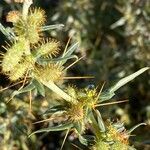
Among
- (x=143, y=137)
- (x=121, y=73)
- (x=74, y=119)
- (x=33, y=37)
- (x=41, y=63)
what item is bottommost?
(x=143, y=137)

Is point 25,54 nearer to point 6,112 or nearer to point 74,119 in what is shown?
point 74,119

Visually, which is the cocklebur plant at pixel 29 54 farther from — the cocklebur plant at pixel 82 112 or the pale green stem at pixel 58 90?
the cocklebur plant at pixel 82 112

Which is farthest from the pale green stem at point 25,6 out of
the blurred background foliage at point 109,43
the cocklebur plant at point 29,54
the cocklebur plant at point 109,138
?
the blurred background foliage at point 109,43

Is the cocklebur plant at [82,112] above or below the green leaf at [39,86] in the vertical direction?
below

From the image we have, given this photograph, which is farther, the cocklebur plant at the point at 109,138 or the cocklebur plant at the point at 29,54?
the cocklebur plant at the point at 109,138

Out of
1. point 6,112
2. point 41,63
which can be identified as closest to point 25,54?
point 41,63

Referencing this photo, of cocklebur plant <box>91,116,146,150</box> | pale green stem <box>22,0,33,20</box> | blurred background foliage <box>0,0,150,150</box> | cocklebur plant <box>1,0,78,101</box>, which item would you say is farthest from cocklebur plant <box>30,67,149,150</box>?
blurred background foliage <box>0,0,150,150</box>

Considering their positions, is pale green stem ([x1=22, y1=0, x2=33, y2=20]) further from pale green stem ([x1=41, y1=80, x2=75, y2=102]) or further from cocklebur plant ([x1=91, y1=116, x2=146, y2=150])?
cocklebur plant ([x1=91, y1=116, x2=146, y2=150])
